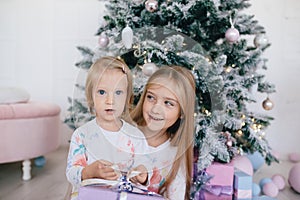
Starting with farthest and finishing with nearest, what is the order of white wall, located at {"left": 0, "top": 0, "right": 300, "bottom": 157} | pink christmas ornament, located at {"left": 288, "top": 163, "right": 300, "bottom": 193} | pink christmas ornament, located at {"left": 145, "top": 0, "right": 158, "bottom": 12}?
white wall, located at {"left": 0, "top": 0, "right": 300, "bottom": 157} < pink christmas ornament, located at {"left": 288, "top": 163, "right": 300, "bottom": 193} < pink christmas ornament, located at {"left": 145, "top": 0, "right": 158, "bottom": 12}

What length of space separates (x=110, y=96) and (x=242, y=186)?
61 centimetres

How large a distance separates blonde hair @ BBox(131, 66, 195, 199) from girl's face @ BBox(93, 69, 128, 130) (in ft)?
0.14

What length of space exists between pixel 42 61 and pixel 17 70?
0.17 metres

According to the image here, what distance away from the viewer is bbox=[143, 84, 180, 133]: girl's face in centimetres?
67

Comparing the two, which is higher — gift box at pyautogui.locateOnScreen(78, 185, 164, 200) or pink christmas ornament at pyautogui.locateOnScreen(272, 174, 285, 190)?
gift box at pyautogui.locateOnScreen(78, 185, 164, 200)

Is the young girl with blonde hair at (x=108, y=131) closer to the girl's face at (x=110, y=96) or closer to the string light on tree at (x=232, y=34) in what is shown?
the girl's face at (x=110, y=96)

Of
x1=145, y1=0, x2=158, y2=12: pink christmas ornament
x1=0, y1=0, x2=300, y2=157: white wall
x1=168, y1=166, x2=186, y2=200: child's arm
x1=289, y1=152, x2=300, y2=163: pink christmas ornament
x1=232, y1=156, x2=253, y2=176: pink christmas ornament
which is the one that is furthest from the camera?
x1=0, y1=0, x2=300, y2=157: white wall

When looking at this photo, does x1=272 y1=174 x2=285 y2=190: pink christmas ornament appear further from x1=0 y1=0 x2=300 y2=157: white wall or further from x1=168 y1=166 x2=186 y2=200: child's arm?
x1=168 y1=166 x2=186 y2=200: child's arm

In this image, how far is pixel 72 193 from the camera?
0.76 metres

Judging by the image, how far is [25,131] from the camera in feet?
4.21

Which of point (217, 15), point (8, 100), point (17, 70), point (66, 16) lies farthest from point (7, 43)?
Answer: point (217, 15)

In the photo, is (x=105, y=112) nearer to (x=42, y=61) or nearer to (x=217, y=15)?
(x=217, y=15)

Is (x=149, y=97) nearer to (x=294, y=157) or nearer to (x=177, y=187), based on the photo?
(x=177, y=187)

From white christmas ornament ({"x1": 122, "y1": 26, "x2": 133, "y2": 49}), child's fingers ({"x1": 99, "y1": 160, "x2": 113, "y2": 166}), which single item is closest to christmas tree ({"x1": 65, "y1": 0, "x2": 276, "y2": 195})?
white christmas ornament ({"x1": 122, "y1": 26, "x2": 133, "y2": 49})
